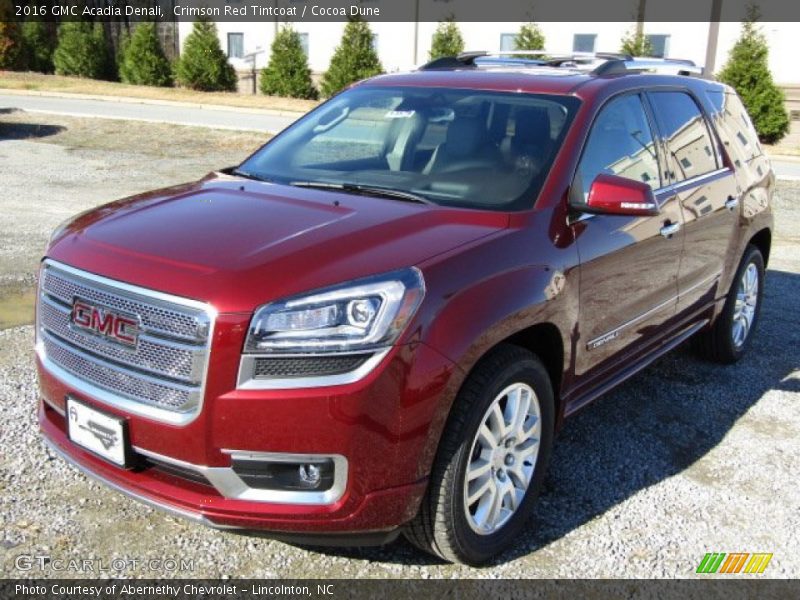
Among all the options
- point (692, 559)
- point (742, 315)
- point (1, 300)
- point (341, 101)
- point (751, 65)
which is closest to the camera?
point (692, 559)

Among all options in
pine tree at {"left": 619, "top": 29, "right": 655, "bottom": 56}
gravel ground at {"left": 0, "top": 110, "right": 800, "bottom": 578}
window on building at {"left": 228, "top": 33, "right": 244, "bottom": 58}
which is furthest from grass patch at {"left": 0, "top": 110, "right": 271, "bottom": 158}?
window on building at {"left": 228, "top": 33, "right": 244, "bottom": 58}

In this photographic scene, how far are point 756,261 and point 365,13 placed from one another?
2934cm

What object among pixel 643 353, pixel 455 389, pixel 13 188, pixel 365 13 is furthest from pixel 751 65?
pixel 455 389

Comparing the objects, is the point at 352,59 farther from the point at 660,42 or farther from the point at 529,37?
the point at 660,42

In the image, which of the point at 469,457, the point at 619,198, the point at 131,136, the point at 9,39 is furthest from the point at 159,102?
the point at 469,457

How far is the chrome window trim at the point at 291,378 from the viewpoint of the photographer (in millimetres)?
2604

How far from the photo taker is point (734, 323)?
5.55 m

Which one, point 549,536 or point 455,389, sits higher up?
point 455,389

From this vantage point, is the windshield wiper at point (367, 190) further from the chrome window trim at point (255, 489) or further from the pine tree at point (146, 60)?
the pine tree at point (146, 60)

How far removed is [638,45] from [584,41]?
8.73ft

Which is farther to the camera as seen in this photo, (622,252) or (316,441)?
(622,252)

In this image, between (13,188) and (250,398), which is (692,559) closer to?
(250,398)

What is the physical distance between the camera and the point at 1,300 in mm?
6105

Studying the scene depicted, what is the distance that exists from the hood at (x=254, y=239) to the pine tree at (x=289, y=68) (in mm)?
28429
